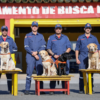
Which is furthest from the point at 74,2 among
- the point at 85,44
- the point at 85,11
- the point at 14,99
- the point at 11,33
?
the point at 14,99

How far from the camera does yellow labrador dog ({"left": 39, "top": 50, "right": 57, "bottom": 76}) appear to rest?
8.34m

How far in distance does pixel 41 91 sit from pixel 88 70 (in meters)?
1.69

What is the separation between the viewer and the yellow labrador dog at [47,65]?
8.34m

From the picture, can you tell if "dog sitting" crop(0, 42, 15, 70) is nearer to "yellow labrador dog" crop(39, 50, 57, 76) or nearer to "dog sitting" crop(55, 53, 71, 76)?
"yellow labrador dog" crop(39, 50, 57, 76)

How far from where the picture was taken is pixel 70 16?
18469 millimetres

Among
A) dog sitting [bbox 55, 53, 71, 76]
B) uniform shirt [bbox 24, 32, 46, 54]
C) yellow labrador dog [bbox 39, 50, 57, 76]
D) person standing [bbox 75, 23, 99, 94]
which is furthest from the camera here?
person standing [bbox 75, 23, 99, 94]

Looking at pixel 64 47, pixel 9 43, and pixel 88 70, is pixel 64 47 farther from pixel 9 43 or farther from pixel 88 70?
pixel 9 43

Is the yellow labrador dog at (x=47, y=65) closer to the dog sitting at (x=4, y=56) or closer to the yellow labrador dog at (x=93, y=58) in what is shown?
the dog sitting at (x=4, y=56)

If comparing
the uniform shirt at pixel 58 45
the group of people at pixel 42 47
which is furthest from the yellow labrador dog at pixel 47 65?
the uniform shirt at pixel 58 45

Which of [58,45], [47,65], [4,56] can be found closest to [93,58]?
[58,45]

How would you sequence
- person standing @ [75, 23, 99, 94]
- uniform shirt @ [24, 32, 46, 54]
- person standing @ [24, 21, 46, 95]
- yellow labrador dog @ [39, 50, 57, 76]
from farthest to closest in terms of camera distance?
1. person standing @ [75, 23, 99, 94]
2. uniform shirt @ [24, 32, 46, 54]
3. person standing @ [24, 21, 46, 95]
4. yellow labrador dog @ [39, 50, 57, 76]

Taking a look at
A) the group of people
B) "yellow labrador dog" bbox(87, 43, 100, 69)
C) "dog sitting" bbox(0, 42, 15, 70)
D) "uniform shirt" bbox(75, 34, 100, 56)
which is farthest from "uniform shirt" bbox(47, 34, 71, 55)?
"dog sitting" bbox(0, 42, 15, 70)

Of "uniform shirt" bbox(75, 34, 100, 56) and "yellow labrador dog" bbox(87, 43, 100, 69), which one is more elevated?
"uniform shirt" bbox(75, 34, 100, 56)

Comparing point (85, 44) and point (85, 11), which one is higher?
point (85, 11)
